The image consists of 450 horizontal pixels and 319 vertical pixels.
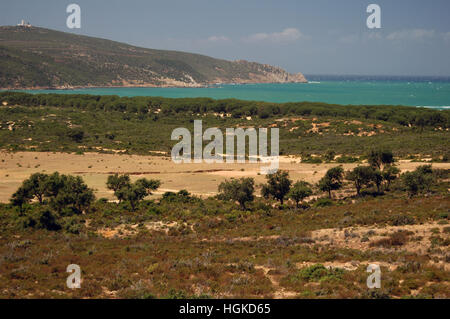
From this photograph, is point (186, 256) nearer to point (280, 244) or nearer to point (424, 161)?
point (280, 244)

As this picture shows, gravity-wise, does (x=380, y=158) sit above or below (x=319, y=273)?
above

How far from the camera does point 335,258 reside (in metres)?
16.5

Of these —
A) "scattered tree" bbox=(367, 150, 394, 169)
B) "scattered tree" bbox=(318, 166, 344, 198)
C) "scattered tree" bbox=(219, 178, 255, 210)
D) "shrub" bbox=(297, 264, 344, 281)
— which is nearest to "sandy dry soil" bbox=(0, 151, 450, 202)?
"scattered tree" bbox=(367, 150, 394, 169)

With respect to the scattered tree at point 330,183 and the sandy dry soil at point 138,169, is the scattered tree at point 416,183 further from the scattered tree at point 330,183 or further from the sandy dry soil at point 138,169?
the sandy dry soil at point 138,169

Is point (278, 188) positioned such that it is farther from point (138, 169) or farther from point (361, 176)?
point (138, 169)

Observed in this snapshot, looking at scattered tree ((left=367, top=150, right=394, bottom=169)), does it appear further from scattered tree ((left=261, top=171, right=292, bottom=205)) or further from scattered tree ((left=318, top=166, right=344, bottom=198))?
scattered tree ((left=261, top=171, right=292, bottom=205))

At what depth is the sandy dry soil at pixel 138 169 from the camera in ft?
129

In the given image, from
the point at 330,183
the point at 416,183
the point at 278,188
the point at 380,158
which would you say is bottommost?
the point at 278,188

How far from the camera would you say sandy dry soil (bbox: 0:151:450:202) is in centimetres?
3919

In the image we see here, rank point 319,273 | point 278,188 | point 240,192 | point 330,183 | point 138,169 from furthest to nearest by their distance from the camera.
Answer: point 138,169
point 330,183
point 278,188
point 240,192
point 319,273

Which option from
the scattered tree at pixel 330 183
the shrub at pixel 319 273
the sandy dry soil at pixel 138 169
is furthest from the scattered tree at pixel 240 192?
the shrub at pixel 319 273

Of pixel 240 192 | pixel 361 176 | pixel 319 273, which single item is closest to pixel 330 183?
pixel 361 176

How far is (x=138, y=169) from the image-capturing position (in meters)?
47.2
